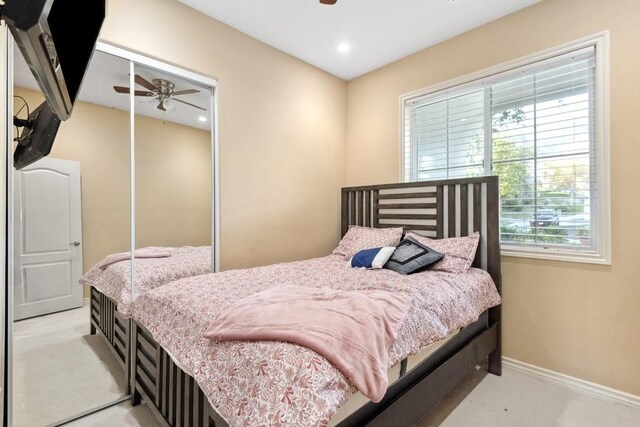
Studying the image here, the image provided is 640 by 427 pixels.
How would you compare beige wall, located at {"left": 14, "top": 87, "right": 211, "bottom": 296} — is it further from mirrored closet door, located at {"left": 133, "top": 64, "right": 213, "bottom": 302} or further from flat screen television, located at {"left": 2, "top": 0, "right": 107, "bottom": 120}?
flat screen television, located at {"left": 2, "top": 0, "right": 107, "bottom": 120}

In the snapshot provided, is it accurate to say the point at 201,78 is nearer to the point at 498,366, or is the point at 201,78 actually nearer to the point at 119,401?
the point at 119,401

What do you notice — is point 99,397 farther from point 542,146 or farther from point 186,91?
point 542,146

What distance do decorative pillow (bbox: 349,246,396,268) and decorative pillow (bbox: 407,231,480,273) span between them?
0.35 metres

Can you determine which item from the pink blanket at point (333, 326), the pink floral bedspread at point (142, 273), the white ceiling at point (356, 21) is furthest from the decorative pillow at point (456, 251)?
the pink floral bedspread at point (142, 273)

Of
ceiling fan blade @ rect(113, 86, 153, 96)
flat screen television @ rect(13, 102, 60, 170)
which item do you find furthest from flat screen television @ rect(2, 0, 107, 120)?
ceiling fan blade @ rect(113, 86, 153, 96)

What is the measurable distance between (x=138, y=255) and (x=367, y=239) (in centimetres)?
190

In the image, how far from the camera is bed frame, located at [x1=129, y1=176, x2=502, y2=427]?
1371 mm

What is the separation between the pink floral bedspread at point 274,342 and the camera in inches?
36.5

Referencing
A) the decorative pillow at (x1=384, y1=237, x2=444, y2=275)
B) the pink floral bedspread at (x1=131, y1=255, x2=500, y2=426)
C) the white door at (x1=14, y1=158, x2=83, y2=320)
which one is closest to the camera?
the pink floral bedspread at (x1=131, y1=255, x2=500, y2=426)

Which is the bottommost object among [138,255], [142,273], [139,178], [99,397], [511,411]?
[511,411]

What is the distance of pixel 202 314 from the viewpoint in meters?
1.40

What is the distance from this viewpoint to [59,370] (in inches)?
73.2

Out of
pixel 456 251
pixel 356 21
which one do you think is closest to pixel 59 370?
pixel 456 251

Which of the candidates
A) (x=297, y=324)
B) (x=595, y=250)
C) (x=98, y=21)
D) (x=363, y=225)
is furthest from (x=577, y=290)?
(x=98, y=21)
